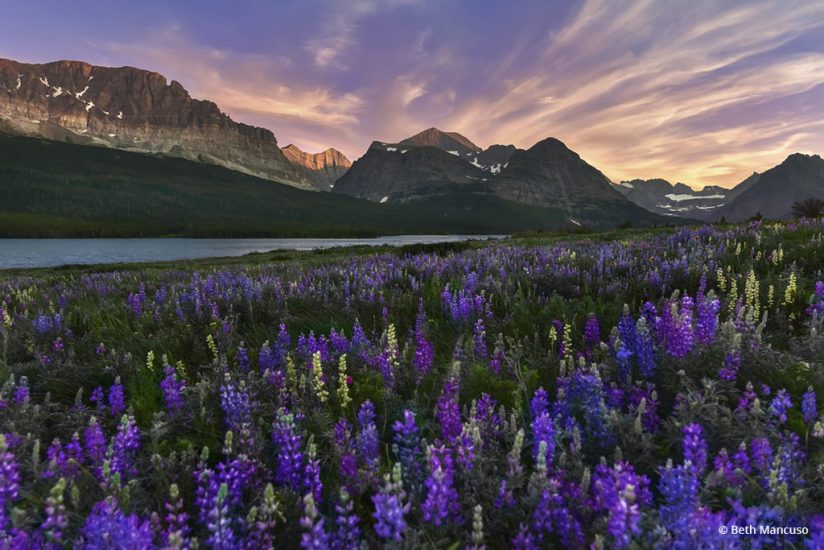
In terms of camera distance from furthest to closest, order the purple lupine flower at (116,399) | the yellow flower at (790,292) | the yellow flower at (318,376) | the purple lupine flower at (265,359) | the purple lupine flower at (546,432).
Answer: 1. the yellow flower at (790,292)
2. the purple lupine flower at (265,359)
3. the purple lupine flower at (116,399)
4. the yellow flower at (318,376)
5. the purple lupine flower at (546,432)

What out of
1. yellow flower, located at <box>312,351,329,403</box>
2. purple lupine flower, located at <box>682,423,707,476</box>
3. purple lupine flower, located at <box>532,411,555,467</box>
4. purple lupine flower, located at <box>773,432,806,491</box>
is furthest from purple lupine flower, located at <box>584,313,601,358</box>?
yellow flower, located at <box>312,351,329,403</box>

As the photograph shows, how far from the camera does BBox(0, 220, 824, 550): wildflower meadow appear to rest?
1557 mm

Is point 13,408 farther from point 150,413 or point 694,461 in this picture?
point 694,461

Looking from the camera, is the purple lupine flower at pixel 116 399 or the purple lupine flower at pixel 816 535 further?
the purple lupine flower at pixel 116 399

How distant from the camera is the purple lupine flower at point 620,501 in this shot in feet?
4.38

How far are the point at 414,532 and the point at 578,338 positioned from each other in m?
2.84

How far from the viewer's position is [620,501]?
1.34 metres

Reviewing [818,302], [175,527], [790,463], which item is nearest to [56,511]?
[175,527]

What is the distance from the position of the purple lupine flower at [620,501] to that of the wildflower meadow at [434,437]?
10mm

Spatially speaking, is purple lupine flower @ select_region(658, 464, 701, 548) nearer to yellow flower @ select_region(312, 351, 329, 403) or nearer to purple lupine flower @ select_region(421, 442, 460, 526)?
purple lupine flower @ select_region(421, 442, 460, 526)

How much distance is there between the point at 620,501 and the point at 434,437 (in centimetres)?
122

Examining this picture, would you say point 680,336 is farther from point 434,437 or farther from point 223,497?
point 223,497

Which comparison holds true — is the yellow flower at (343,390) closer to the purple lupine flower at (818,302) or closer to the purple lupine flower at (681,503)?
the purple lupine flower at (681,503)

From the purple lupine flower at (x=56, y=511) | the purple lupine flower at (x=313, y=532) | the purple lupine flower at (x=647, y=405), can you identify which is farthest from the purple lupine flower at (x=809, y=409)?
the purple lupine flower at (x=56, y=511)
